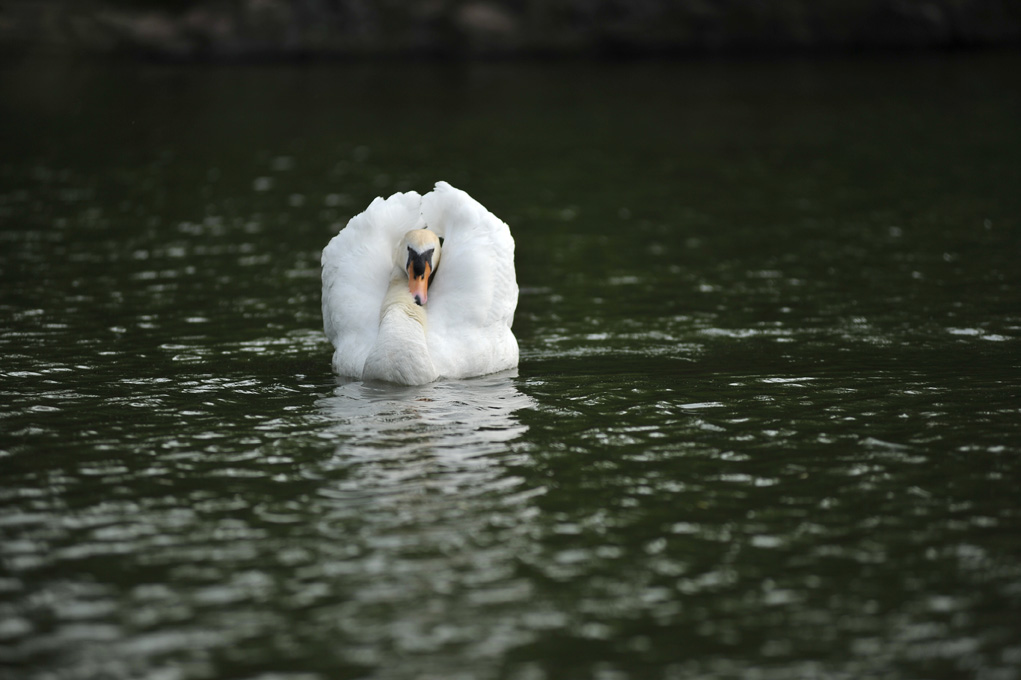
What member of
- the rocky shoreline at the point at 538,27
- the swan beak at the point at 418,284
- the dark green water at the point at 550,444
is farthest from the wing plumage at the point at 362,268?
the rocky shoreline at the point at 538,27

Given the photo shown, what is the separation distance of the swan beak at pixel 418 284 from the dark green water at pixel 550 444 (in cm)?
108

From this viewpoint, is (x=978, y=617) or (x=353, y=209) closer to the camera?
(x=978, y=617)

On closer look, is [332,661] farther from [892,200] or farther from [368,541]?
[892,200]

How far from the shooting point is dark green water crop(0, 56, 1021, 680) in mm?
8414

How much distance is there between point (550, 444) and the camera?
1228 centimetres

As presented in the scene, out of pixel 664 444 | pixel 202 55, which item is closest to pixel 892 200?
pixel 664 444

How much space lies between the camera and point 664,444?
40.0ft

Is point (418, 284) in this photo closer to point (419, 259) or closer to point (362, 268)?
point (419, 259)

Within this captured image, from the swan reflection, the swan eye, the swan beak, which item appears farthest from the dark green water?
the swan eye

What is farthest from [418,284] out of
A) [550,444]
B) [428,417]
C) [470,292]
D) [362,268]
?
[550,444]

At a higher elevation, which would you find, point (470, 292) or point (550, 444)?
point (470, 292)

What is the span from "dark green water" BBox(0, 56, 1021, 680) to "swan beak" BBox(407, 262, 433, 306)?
42.7 inches

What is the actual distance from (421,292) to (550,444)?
9.95 ft

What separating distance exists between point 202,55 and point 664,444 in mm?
47791
